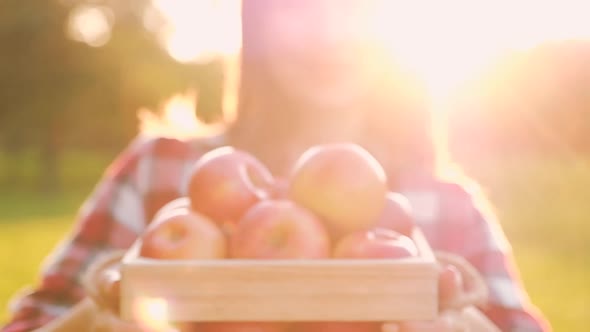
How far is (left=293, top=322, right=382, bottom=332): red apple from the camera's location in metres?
1.74

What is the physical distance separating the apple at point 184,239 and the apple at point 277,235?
0.05 m

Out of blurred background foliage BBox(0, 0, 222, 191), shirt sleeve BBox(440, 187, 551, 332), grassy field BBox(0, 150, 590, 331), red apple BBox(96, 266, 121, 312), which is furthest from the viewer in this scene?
blurred background foliage BBox(0, 0, 222, 191)

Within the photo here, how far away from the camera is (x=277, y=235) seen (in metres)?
1.85

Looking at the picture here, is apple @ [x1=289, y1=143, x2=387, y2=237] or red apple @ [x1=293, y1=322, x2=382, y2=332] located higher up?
apple @ [x1=289, y1=143, x2=387, y2=237]

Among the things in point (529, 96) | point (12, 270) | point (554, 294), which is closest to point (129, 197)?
point (554, 294)

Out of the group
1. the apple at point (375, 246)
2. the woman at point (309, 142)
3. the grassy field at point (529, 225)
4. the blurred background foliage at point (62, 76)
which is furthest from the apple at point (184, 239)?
the blurred background foliage at point (62, 76)

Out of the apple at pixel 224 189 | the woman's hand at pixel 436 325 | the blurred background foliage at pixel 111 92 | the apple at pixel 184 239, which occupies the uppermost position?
the blurred background foliage at pixel 111 92

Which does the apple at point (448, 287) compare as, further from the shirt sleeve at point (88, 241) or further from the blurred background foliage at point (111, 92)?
the blurred background foliage at point (111, 92)

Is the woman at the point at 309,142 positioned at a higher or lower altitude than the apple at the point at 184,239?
higher

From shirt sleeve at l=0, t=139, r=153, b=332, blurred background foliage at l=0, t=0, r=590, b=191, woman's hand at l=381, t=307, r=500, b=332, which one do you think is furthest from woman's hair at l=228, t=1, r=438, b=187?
blurred background foliage at l=0, t=0, r=590, b=191

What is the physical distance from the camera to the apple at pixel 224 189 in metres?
2.00

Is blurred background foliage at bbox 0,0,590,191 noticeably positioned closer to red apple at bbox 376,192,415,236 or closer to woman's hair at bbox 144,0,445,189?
woman's hair at bbox 144,0,445,189

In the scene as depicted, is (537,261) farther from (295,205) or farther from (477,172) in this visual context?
(477,172)

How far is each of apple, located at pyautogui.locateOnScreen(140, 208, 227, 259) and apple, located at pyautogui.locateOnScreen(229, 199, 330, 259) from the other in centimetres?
5
